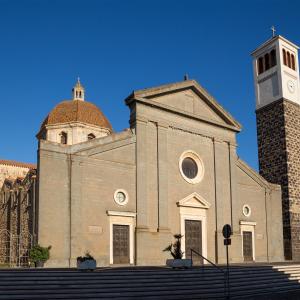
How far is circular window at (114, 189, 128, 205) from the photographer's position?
2386cm

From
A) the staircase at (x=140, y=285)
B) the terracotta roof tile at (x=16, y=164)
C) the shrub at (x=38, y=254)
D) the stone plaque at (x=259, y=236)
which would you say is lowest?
the staircase at (x=140, y=285)

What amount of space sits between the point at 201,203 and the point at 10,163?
26.6m

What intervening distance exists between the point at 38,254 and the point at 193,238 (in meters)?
10.1

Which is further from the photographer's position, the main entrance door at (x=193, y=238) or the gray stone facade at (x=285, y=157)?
the gray stone facade at (x=285, y=157)

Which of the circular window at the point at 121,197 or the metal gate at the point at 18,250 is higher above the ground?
the circular window at the point at 121,197

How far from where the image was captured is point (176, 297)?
15625 mm

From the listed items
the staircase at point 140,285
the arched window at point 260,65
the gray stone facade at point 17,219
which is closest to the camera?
the staircase at point 140,285

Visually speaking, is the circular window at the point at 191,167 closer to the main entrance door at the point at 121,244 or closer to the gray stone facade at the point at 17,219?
the main entrance door at the point at 121,244

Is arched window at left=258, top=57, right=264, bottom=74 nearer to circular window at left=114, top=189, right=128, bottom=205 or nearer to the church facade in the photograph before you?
the church facade

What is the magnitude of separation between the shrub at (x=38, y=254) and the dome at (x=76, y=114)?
729 inches

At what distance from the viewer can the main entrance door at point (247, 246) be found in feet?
96.8

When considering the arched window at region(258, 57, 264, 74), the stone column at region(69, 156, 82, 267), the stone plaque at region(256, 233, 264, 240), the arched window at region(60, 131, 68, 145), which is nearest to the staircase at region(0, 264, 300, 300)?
the stone column at region(69, 156, 82, 267)

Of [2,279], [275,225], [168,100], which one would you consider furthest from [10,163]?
[2,279]

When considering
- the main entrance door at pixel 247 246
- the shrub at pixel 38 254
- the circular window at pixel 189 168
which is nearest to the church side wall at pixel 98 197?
the shrub at pixel 38 254
